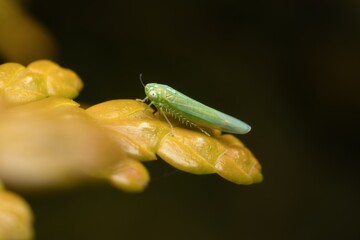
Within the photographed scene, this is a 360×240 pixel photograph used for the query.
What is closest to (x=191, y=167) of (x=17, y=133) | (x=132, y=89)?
(x=17, y=133)

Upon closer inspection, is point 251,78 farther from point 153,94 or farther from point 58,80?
point 58,80

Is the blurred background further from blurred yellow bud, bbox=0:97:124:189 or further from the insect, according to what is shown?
blurred yellow bud, bbox=0:97:124:189

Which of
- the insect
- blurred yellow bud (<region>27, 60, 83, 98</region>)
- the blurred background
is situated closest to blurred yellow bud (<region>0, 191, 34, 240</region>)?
blurred yellow bud (<region>27, 60, 83, 98</region>)

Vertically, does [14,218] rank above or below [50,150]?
below

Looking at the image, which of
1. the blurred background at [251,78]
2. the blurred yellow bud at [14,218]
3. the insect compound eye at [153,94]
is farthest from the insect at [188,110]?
the blurred yellow bud at [14,218]

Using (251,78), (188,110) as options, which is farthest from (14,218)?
(251,78)
